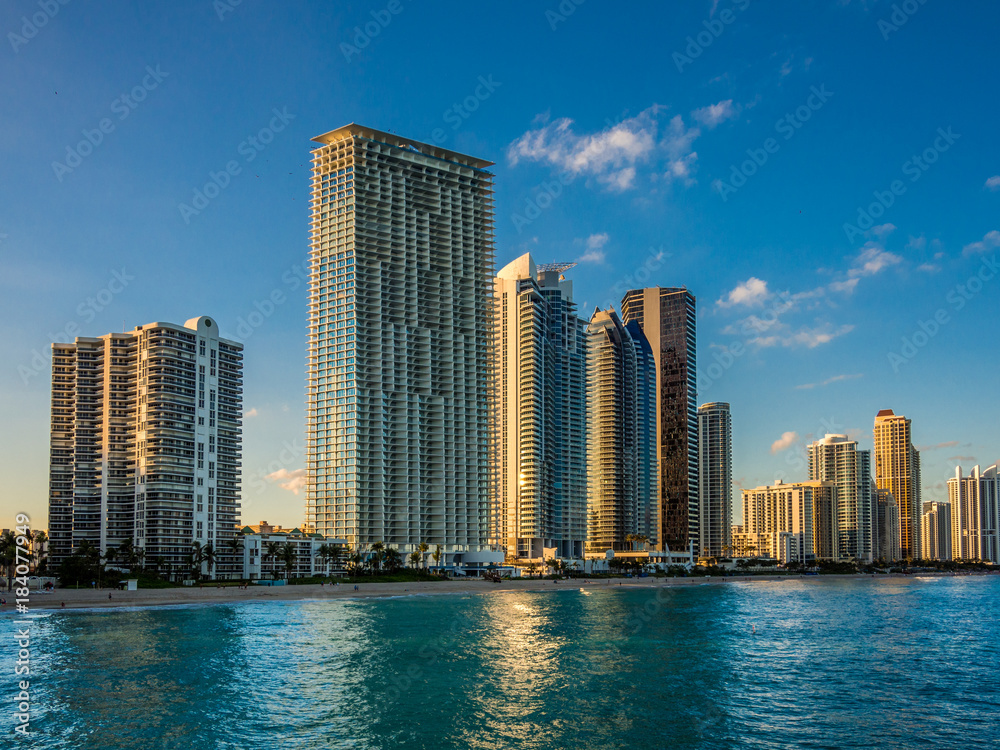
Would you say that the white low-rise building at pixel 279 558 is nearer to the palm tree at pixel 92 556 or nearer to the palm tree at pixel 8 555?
the palm tree at pixel 92 556

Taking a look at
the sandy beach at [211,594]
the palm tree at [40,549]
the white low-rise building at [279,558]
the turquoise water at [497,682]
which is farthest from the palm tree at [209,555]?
Answer: the turquoise water at [497,682]

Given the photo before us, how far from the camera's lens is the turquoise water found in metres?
51.3

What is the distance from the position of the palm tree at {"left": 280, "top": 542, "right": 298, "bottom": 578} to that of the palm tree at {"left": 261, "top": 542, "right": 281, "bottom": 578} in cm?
103

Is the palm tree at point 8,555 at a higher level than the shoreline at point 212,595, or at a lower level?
higher

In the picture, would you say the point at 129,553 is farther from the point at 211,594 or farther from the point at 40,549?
the point at 211,594

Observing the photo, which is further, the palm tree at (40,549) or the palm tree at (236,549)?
the palm tree at (236,549)

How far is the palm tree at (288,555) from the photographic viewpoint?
7018 inches

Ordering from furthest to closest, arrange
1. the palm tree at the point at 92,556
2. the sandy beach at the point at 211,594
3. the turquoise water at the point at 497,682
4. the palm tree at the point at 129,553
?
the palm tree at the point at 129,553
the palm tree at the point at 92,556
the sandy beach at the point at 211,594
the turquoise water at the point at 497,682

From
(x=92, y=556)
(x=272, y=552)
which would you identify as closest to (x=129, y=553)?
(x=92, y=556)

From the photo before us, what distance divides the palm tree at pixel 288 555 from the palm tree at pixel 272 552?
3.37 ft

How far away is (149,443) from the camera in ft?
600

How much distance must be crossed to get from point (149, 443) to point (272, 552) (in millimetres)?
36825

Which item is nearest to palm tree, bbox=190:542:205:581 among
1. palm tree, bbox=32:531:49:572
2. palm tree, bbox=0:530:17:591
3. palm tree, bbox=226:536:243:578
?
palm tree, bbox=226:536:243:578

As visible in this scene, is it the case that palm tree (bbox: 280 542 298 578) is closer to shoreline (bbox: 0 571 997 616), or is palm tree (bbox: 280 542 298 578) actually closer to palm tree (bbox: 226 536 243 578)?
palm tree (bbox: 226 536 243 578)
